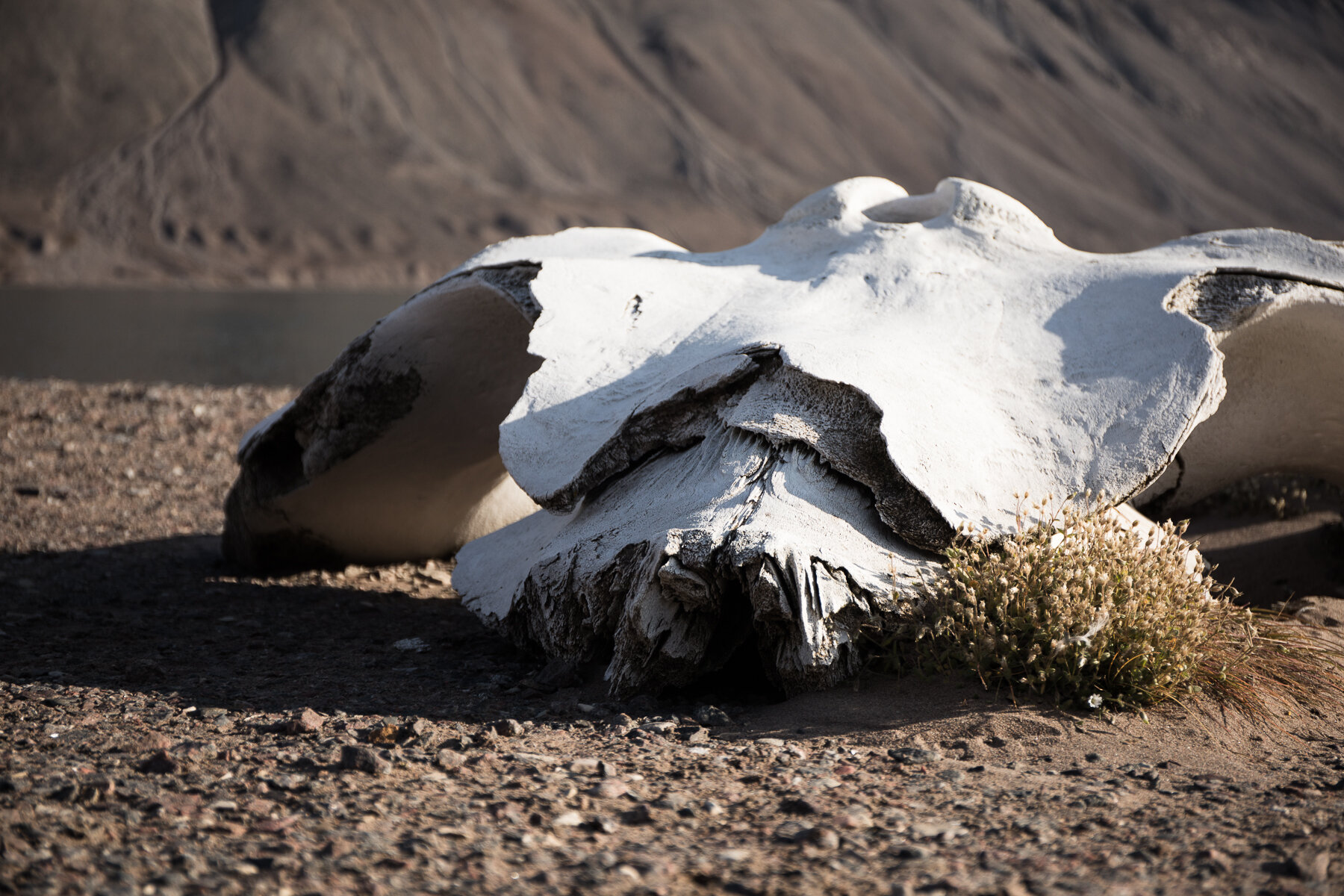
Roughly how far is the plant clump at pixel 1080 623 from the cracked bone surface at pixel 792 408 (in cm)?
15

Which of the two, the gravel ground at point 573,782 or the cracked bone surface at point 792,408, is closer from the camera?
the gravel ground at point 573,782

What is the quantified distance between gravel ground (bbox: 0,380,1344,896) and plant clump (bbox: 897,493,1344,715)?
0.39ft

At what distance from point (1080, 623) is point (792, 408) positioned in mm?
A: 1308

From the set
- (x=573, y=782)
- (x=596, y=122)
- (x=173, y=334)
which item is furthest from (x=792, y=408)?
(x=596, y=122)

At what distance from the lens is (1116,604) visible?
3.83m

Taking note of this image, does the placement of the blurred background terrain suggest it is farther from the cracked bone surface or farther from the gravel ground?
the gravel ground

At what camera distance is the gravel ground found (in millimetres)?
2621

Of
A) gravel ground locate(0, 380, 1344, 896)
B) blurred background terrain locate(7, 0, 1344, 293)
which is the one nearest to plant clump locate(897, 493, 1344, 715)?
gravel ground locate(0, 380, 1344, 896)

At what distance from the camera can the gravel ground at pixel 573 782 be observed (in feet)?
8.60

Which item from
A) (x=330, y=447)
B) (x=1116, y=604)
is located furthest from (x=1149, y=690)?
(x=330, y=447)

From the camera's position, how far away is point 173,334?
3284 centimetres

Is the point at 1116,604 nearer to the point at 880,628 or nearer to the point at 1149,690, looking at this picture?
the point at 1149,690

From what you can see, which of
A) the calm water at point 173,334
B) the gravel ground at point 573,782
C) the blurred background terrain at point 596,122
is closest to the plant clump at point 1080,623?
the gravel ground at point 573,782

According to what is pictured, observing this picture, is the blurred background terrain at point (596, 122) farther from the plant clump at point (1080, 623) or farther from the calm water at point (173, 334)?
the plant clump at point (1080, 623)
